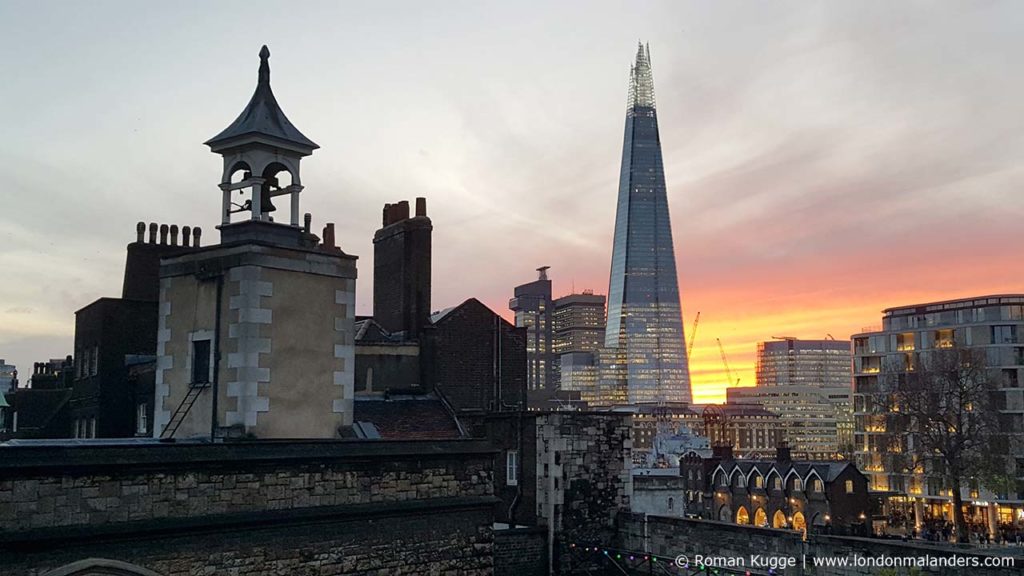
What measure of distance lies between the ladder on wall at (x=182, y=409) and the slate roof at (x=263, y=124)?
18.1 feet

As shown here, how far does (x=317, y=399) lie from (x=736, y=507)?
67677mm

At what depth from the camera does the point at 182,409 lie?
18625 millimetres

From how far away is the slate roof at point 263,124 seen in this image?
19219 mm

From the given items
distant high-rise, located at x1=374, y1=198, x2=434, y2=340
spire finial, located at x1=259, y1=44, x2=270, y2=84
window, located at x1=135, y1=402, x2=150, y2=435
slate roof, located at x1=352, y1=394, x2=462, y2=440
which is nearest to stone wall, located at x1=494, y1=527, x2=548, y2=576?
slate roof, located at x1=352, y1=394, x2=462, y2=440

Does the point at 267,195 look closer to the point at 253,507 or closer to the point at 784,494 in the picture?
the point at 253,507

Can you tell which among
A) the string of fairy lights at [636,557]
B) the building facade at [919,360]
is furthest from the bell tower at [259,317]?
the building facade at [919,360]

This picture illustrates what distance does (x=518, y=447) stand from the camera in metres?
33.5

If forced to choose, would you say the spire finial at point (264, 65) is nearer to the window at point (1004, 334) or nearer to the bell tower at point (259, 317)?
the bell tower at point (259, 317)

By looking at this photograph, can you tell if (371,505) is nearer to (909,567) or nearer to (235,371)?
(235,371)

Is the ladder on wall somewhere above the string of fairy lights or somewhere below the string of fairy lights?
above

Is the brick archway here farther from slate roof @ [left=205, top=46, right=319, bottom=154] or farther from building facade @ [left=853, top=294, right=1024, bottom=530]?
building facade @ [left=853, top=294, right=1024, bottom=530]

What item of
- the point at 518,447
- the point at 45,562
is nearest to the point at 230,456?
the point at 45,562

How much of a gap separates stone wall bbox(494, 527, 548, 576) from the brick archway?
1835 centimetres

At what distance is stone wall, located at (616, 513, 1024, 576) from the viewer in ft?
72.2
